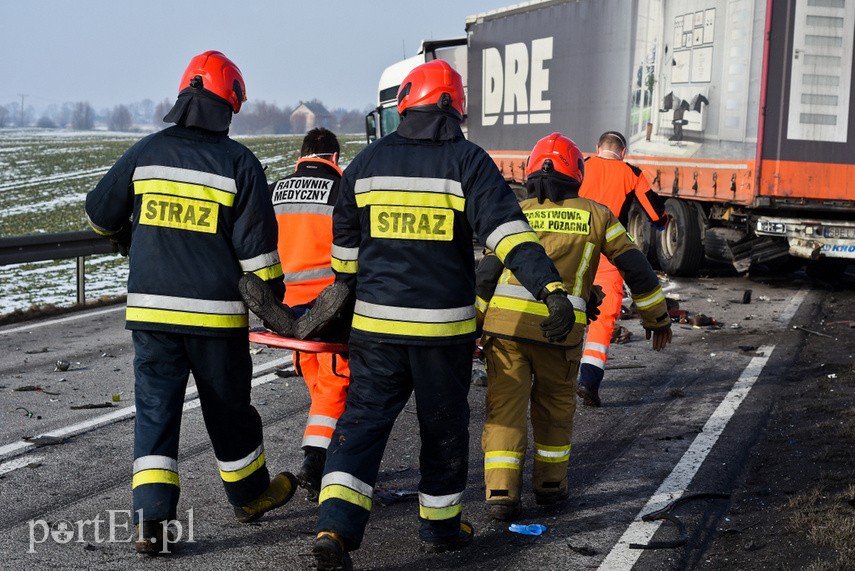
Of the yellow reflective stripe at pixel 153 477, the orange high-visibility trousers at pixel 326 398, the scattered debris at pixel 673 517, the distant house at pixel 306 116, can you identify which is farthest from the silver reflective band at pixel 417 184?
the distant house at pixel 306 116

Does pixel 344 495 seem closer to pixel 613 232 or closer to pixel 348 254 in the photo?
pixel 348 254

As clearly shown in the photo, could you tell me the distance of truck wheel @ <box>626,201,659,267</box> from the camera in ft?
55.1

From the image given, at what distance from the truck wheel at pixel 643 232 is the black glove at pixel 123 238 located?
1205 cm

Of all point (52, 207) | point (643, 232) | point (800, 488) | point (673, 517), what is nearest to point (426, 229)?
point (673, 517)

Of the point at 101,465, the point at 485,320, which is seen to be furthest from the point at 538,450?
the point at 101,465

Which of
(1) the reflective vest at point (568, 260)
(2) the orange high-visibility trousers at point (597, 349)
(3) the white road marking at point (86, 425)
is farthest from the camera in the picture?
(2) the orange high-visibility trousers at point (597, 349)

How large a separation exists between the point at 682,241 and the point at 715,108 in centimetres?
225

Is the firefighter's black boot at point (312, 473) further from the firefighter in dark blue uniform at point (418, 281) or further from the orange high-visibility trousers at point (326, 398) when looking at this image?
the firefighter in dark blue uniform at point (418, 281)

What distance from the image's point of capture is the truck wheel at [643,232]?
16.8 metres

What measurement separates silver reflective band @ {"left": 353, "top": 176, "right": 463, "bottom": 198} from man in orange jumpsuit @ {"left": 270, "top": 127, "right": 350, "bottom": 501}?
1137mm

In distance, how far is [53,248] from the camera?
12.5 meters

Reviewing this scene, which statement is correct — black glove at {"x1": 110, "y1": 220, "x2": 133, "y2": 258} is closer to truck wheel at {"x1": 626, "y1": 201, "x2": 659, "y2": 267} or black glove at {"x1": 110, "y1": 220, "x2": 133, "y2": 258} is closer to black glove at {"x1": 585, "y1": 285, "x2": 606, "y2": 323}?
black glove at {"x1": 585, "y1": 285, "x2": 606, "y2": 323}

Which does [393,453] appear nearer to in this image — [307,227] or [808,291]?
[307,227]

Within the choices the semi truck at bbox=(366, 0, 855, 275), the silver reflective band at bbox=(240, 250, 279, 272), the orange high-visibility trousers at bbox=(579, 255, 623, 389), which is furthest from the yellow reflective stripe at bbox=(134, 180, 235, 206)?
the semi truck at bbox=(366, 0, 855, 275)
